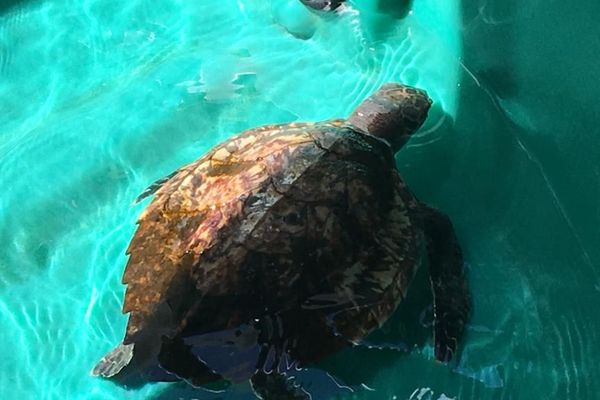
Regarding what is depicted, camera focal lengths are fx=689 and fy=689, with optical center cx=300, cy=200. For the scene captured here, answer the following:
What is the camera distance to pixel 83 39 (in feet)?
12.0

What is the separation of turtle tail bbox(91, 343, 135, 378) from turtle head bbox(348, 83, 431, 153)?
121 cm

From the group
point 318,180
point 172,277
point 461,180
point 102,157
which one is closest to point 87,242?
point 102,157

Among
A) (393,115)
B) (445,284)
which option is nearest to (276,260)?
(445,284)

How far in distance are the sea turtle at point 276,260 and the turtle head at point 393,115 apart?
30cm

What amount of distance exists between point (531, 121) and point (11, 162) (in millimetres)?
2310

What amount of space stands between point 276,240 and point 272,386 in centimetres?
50

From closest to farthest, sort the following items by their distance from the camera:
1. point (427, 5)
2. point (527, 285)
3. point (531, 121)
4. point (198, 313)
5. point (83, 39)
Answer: point (198, 313) < point (527, 285) < point (531, 121) < point (427, 5) < point (83, 39)

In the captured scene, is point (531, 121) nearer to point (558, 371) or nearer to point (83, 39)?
point (558, 371)

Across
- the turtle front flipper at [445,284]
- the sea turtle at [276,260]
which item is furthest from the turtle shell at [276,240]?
the turtle front flipper at [445,284]

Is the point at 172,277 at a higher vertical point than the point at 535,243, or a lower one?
higher

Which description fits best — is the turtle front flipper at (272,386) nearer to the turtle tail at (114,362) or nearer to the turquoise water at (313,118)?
the turquoise water at (313,118)

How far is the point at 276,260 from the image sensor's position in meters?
2.04

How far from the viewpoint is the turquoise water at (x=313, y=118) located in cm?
244

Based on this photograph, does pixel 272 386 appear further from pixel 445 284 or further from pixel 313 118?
pixel 313 118
